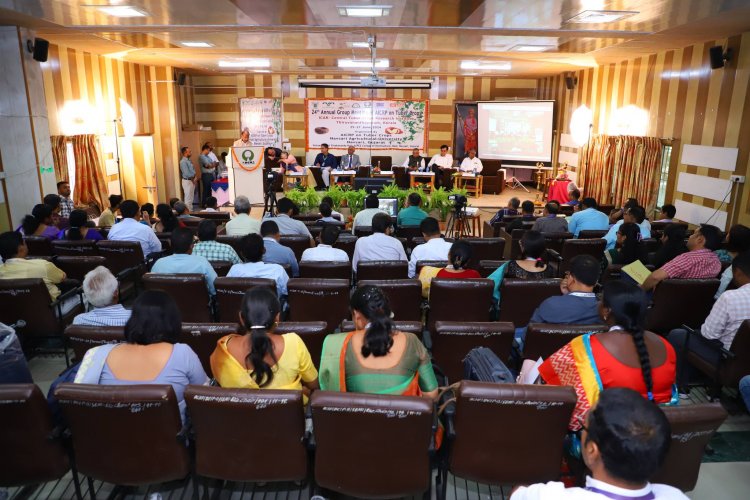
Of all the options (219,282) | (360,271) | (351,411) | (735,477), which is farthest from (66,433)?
(735,477)

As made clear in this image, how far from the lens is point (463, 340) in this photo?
120 inches

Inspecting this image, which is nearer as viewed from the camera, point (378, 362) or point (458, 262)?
point (378, 362)

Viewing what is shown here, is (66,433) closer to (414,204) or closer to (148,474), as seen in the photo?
(148,474)

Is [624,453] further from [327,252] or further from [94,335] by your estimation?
[327,252]

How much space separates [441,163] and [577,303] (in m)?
10.9

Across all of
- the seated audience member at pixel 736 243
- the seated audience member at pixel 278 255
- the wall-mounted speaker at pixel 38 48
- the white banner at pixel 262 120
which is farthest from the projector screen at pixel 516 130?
the seated audience member at pixel 278 255

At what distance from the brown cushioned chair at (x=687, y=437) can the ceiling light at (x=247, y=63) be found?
1017 centimetres

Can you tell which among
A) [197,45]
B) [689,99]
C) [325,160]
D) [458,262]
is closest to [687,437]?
[458,262]

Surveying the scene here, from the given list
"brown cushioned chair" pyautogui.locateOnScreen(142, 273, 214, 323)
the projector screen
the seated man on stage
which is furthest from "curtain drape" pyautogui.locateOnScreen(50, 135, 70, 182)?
the projector screen

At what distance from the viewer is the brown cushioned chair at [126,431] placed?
6.85 ft

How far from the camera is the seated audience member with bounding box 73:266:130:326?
3000mm

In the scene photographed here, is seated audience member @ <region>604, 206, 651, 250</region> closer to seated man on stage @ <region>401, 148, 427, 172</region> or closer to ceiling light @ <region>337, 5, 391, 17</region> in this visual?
ceiling light @ <region>337, 5, 391, 17</region>

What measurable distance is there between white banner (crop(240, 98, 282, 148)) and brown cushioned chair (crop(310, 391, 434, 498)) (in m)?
13.5

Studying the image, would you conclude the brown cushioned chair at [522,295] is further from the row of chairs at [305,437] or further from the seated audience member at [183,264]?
the seated audience member at [183,264]
